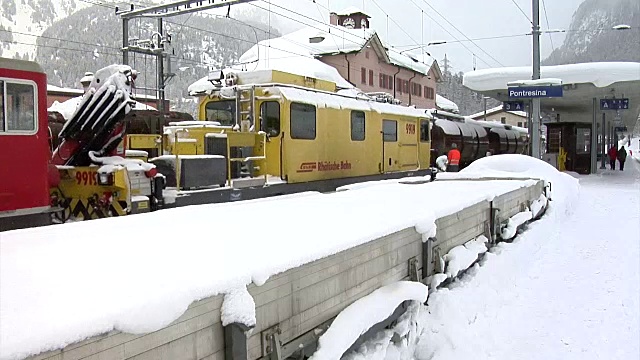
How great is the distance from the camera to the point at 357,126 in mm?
14109

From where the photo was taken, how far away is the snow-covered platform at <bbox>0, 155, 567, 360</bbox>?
2.22 meters

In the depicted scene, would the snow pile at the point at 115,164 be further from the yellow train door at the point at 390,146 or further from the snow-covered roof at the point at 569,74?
the snow-covered roof at the point at 569,74

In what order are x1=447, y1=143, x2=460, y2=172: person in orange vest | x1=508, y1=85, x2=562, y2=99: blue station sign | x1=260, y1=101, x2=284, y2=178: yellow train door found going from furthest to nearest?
x1=508, y1=85, x2=562, y2=99: blue station sign
x1=447, y1=143, x2=460, y2=172: person in orange vest
x1=260, y1=101, x2=284, y2=178: yellow train door

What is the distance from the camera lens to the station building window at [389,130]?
15.4m

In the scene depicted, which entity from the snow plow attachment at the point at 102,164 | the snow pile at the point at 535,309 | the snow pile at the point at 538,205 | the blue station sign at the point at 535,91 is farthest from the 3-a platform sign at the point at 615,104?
the snow plow attachment at the point at 102,164

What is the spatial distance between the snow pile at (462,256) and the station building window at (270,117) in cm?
553

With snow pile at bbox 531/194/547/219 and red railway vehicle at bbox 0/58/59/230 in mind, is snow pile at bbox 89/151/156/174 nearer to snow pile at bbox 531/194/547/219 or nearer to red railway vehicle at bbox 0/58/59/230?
red railway vehicle at bbox 0/58/59/230

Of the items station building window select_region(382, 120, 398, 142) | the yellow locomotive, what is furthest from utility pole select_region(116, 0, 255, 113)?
station building window select_region(382, 120, 398, 142)

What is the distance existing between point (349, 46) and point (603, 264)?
3930 centimetres

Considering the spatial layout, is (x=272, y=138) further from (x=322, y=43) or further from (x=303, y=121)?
(x=322, y=43)

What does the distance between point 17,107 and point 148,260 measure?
563 centimetres

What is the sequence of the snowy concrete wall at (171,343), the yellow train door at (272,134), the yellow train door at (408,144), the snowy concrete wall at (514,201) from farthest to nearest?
1. the yellow train door at (408,144)
2. the yellow train door at (272,134)
3. the snowy concrete wall at (514,201)
4. the snowy concrete wall at (171,343)

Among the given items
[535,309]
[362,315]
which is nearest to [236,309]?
[362,315]

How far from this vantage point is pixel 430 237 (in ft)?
18.0
